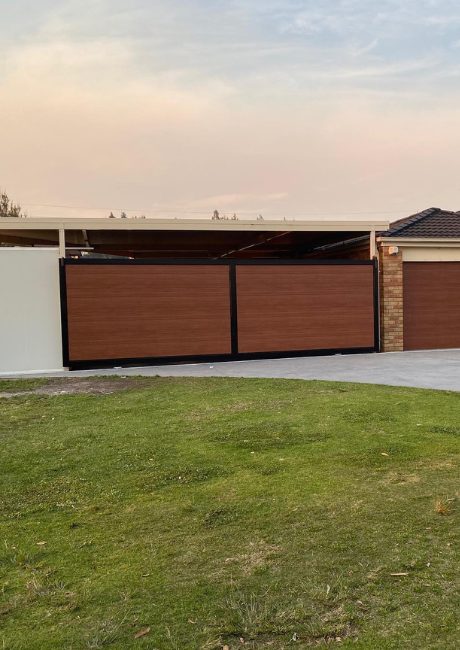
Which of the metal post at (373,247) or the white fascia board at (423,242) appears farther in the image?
the white fascia board at (423,242)

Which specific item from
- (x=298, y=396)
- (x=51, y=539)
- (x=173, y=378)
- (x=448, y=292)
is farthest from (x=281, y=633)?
(x=448, y=292)

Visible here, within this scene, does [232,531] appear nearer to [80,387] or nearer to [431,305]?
[80,387]

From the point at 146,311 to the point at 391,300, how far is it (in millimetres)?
6337

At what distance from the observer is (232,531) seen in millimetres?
3512

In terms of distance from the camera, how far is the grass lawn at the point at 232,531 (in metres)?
2.49

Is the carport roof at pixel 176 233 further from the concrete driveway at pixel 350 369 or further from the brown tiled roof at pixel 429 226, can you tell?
the concrete driveway at pixel 350 369

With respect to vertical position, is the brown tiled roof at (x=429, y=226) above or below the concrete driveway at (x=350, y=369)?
above

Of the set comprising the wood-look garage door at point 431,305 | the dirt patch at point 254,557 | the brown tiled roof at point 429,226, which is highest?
the brown tiled roof at point 429,226

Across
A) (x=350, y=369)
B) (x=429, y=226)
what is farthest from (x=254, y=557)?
(x=429, y=226)

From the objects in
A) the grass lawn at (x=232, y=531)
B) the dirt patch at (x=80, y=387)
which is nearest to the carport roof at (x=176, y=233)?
the dirt patch at (x=80, y=387)

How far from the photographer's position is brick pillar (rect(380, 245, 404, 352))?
47.8ft

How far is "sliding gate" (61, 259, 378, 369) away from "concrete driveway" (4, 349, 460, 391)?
447mm

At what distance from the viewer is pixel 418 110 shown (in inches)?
605

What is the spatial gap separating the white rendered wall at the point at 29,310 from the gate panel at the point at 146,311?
34 centimetres
